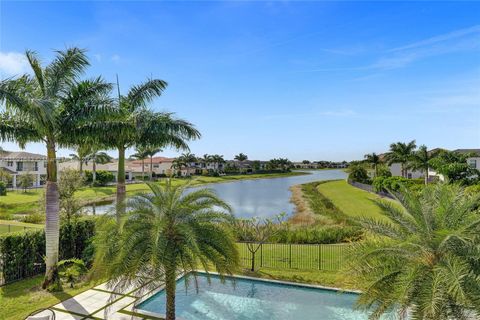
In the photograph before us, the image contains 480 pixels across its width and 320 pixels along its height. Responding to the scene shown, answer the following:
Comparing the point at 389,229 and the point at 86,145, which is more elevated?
the point at 86,145

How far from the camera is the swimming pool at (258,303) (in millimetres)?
11641

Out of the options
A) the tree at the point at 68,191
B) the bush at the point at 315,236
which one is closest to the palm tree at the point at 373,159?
the bush at the point at 315,236

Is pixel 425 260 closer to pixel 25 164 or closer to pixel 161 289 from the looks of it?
pixel 161 289

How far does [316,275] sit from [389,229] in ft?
26.3

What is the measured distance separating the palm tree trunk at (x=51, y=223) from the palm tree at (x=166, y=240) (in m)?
3.79

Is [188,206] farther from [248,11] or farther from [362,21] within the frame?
[362,21]

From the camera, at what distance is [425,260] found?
23.5ft

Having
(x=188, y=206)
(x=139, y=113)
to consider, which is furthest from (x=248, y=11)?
(x=188, y=206)

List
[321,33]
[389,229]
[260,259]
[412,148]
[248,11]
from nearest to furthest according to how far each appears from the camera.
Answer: [389,229] < [248,11] < [321,33] < [260,259] < [412,148]

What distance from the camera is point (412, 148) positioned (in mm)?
59406

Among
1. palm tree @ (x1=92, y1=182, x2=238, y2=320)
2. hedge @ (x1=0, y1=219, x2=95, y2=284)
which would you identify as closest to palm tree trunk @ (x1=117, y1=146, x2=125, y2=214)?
hedge @ (x1=0, y1=219, x2=95, y2=284)

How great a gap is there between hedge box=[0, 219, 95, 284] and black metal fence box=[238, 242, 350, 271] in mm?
8195

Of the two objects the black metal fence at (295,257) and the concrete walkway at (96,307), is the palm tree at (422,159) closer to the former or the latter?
the black metal fence at (295,257)

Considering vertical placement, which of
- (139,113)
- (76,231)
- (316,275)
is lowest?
(316,275)
